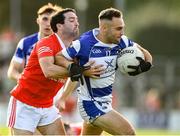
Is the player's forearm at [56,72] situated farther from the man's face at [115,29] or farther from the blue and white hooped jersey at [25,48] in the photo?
the blue and white hooped jersey at [25,48]

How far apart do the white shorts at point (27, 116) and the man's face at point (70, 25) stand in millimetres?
1073

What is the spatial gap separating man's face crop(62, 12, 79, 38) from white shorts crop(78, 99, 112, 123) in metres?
0.87

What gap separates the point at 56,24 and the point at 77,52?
596 mm

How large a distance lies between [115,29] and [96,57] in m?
0.41

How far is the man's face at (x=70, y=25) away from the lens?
1041cm

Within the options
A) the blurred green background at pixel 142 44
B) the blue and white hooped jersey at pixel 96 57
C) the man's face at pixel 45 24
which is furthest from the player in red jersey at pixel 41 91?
the blurred green background at pixel 142 44

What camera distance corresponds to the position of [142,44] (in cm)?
3456

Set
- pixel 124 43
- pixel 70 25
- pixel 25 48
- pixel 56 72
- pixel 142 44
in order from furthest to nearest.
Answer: pixel 142 44, pixel 25 48, pixel 70 25, pixel 124 43, pixel 56 72

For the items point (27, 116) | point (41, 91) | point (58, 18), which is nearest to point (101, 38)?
→ point (58, 18)

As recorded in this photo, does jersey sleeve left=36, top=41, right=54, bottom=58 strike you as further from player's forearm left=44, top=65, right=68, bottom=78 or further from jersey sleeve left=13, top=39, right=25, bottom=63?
jersey sleeve left=13, top=39, right=25, bottom=63

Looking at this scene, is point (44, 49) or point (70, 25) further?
point (70, 25)

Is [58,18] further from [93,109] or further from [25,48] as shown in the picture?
[25,48]

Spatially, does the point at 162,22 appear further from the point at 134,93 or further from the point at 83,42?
the point at 83,42

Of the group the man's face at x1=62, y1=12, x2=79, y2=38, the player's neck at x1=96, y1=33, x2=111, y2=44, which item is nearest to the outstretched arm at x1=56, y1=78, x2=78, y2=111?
the man's face at x1=62, y1=12, x2=79, y2=38
